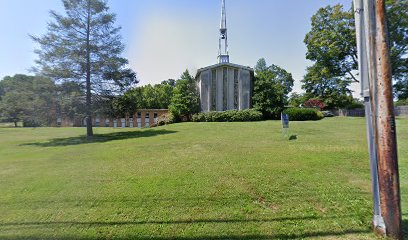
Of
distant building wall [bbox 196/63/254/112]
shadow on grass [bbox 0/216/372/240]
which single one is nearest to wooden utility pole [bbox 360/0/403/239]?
shadow on grass [bbox 0/216/372/240]

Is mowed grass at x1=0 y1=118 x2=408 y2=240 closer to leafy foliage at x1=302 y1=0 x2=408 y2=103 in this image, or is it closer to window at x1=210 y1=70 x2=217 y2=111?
window at x1=210 y1=70 x2=217 y2=111

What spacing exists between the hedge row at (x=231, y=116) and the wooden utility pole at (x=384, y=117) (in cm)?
1979

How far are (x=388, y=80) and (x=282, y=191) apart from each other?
8.18 feet

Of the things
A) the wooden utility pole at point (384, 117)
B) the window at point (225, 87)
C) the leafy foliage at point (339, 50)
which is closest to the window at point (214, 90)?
the window at point (225, 87)

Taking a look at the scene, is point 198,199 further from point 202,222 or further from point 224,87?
point 224,87

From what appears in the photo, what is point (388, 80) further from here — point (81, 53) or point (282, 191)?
point (81, 53)

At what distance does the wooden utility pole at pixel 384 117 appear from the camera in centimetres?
255

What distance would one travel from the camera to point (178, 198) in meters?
4.04

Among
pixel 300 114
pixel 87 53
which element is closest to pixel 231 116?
pixel 300 114

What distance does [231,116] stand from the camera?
2264 cm

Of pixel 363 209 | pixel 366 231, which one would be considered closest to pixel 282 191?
pixel 363 209

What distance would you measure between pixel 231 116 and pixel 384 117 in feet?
65.9

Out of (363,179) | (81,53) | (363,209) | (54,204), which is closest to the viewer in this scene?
(363,209)

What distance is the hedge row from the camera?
22.4 m
